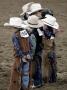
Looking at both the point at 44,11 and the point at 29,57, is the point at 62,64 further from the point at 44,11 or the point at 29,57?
the point at 29,57

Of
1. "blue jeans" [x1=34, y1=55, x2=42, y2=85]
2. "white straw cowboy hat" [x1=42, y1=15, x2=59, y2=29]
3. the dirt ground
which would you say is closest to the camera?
"white straw cowboy hat" [x1=42, y1=15, x2=59, y2=29]

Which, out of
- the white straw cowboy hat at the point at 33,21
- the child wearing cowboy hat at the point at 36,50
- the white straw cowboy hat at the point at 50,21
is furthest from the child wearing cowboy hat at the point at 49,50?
the white straw cowboy hat at the point at 33,21

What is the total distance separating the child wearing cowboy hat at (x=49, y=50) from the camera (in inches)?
339

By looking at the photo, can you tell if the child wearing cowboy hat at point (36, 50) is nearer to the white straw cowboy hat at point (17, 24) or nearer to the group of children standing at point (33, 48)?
the group of children standing at point (33, 48)

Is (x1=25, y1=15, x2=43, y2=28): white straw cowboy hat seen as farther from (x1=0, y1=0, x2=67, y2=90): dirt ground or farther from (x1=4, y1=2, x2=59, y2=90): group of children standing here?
(x1=0, y1=0, x2=67, y2=90): dirt ground

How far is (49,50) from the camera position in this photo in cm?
909

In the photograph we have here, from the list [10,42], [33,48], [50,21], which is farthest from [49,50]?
[10,42]

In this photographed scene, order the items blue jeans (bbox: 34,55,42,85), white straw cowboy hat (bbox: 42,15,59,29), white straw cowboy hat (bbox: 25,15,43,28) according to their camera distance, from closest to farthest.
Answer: white straw cowboy hat (bbox: 25,15,43,28), white straw cowboy hat (bbox: 42,15,59,29), blue jeans (bbox: 34,55,42,85)

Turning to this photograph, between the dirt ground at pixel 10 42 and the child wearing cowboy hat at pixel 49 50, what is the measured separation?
8.2 inches

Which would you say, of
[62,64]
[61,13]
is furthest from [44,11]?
[61,13]

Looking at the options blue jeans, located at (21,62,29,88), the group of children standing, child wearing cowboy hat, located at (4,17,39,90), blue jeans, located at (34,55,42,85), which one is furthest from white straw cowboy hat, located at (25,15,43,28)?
blue jeans, located at (34,55,42,85)

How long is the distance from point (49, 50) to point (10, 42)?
175 inches

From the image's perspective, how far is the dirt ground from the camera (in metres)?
9.53

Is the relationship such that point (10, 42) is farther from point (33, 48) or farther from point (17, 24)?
point (17, 24)
